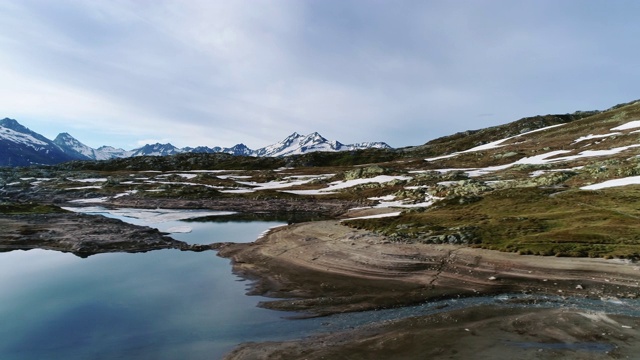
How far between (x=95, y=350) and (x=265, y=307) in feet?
40.2

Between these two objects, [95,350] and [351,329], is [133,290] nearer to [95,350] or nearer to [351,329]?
[95,350]

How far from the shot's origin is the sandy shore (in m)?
22.1

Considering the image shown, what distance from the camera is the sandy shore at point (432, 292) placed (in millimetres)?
22062

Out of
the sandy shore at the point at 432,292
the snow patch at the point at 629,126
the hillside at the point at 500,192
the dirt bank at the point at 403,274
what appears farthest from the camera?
the snow patch at the point at 629,126

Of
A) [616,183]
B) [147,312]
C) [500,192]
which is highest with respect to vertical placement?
[616,183]

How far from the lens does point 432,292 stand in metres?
32.0

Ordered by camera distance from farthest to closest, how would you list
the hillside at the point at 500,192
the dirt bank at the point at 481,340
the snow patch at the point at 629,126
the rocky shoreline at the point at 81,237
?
the snow patch at the point at 629,126 < the rocky shoreline at the point at 81,237 < the hillside at the point at 500,192 < the dirt bank at the point at 481,340

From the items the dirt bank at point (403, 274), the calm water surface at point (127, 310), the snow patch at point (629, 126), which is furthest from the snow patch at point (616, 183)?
the snow patch at point (629, 126)

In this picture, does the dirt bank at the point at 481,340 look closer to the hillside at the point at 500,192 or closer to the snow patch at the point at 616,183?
the hillside at the point at 500,192

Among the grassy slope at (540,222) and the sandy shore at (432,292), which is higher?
the grassy slope at (540,222)

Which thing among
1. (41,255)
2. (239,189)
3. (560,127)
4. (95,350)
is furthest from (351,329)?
(560,127)

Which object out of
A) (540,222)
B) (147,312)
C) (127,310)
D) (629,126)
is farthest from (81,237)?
(629,126)

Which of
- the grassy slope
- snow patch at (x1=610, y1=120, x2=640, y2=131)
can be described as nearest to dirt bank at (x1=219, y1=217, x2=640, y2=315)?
the grassy slope

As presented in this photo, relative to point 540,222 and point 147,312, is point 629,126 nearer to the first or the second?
point 540,222
